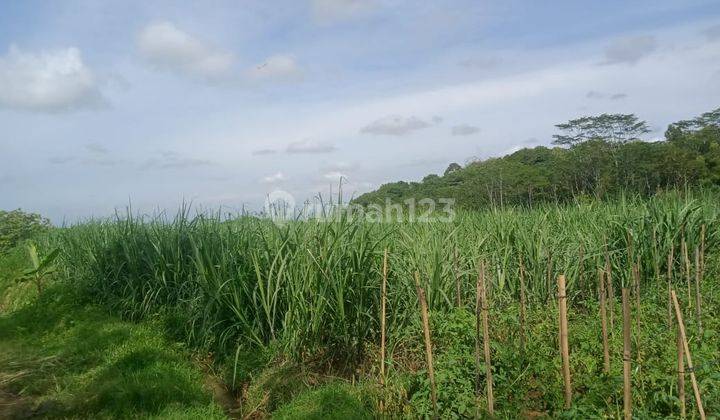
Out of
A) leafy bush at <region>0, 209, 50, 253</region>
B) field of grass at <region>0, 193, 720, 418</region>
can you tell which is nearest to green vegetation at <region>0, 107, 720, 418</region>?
field of grass at <region>0, 193, 720, 418</region>

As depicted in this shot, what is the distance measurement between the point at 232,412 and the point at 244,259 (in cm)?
136

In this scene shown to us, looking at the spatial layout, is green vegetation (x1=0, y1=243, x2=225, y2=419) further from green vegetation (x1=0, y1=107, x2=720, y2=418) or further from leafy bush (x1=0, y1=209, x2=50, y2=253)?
leafy bush (x1=0, y1=209, x2=50, y2=253)

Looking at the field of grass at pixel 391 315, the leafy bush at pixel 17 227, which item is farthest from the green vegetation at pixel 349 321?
the leafy bush at pixel 17 227

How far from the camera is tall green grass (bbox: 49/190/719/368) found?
4293 millimetres

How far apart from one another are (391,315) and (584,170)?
14.2 meters

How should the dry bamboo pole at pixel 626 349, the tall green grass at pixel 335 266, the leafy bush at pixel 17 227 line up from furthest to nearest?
the leafy bush at pixel 17 227 < the tall green grass at pixel 335 266 < the dry bamboo pole at pixel 626 349

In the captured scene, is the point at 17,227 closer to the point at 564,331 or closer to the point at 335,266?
the point at 335,266

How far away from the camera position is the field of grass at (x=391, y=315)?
3.35 metres

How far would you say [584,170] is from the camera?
16.6 metres

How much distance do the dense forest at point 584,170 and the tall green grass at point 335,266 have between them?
7.06 m

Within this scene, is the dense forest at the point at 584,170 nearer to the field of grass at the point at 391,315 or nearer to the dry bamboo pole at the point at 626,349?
the field of grass at the point at 391,315

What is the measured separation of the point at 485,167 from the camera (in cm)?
1959

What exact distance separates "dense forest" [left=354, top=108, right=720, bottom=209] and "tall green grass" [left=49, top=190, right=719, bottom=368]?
706 centimetres

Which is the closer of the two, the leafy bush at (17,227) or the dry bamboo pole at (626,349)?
the dry bamboo pole at (626,349)
